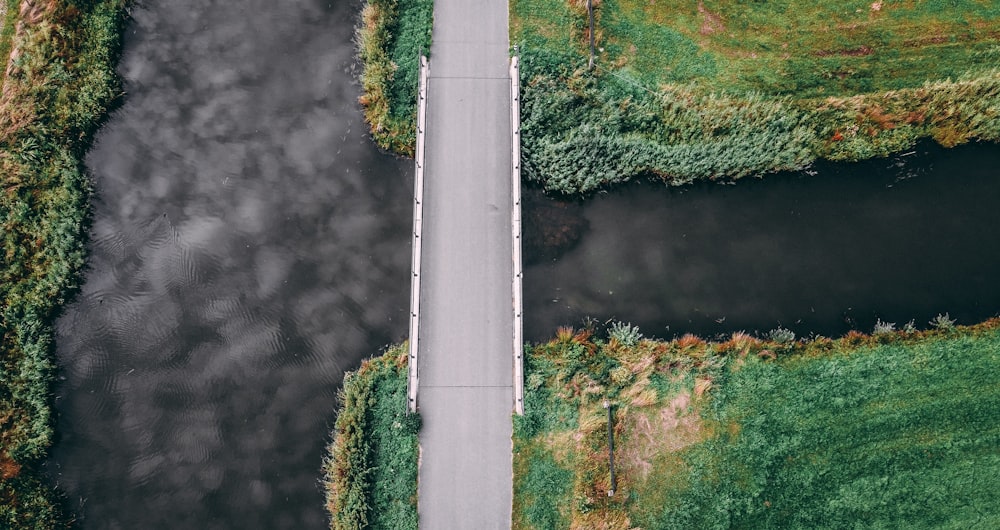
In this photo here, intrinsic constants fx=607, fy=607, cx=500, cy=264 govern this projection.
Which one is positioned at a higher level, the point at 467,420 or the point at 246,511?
the point at 467,420

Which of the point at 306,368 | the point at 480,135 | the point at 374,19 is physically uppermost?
the point at 374,19

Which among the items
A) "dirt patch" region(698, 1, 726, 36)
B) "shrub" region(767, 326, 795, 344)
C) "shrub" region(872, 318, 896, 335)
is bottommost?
"shrub" region(767, 326, 795, 344)

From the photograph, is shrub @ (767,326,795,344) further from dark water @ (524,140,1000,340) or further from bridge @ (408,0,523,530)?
bridge @ (408,0,523,530)

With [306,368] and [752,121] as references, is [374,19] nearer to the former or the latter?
[306,368]

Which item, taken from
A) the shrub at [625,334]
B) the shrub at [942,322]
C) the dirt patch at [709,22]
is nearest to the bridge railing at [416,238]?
the shrub at [625,334]

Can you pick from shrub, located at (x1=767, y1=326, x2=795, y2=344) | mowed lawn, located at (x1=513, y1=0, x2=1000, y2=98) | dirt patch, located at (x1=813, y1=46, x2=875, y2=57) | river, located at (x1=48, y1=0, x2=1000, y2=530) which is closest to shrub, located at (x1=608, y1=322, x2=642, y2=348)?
river, located at (x1=48, y1=0, x2=1000, y2=530)

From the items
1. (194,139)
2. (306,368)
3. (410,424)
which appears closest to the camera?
(410,424)

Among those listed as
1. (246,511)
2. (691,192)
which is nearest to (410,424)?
(246,511)
